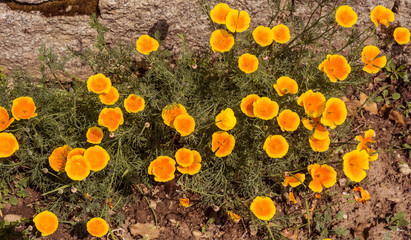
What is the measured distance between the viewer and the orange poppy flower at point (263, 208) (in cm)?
264

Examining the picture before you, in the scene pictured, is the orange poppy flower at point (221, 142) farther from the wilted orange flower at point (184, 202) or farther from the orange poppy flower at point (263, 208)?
the wilted orange flower at point (184, 202)

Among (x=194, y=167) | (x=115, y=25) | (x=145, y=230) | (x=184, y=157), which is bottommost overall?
(x=145, y=230)

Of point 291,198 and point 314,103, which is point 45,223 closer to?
point 291,198

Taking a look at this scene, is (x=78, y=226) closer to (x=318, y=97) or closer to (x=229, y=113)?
(x=229, y=113)

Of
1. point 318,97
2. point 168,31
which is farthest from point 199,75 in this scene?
point 318,97

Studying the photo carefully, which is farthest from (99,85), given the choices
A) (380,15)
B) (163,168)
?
(380,15)

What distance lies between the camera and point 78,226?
296 cm

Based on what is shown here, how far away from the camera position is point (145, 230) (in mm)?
3037

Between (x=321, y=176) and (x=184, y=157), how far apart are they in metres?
1.15

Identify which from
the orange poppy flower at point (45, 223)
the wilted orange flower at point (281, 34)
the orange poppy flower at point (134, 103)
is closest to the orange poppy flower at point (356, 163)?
the wilted orange flower at point (281, 34)

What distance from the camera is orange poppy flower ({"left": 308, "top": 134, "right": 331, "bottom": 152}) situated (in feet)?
9.07

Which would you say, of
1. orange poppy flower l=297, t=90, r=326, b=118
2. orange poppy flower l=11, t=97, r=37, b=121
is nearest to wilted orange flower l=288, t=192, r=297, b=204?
orange poppy flower l=297, t=90, r=326, b=118

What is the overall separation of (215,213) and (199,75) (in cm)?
127

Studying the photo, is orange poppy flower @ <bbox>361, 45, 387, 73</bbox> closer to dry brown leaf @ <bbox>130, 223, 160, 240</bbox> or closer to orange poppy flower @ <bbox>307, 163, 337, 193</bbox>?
orange poppy flower @ <bbox>307, 163, 337, 193</bbox>
